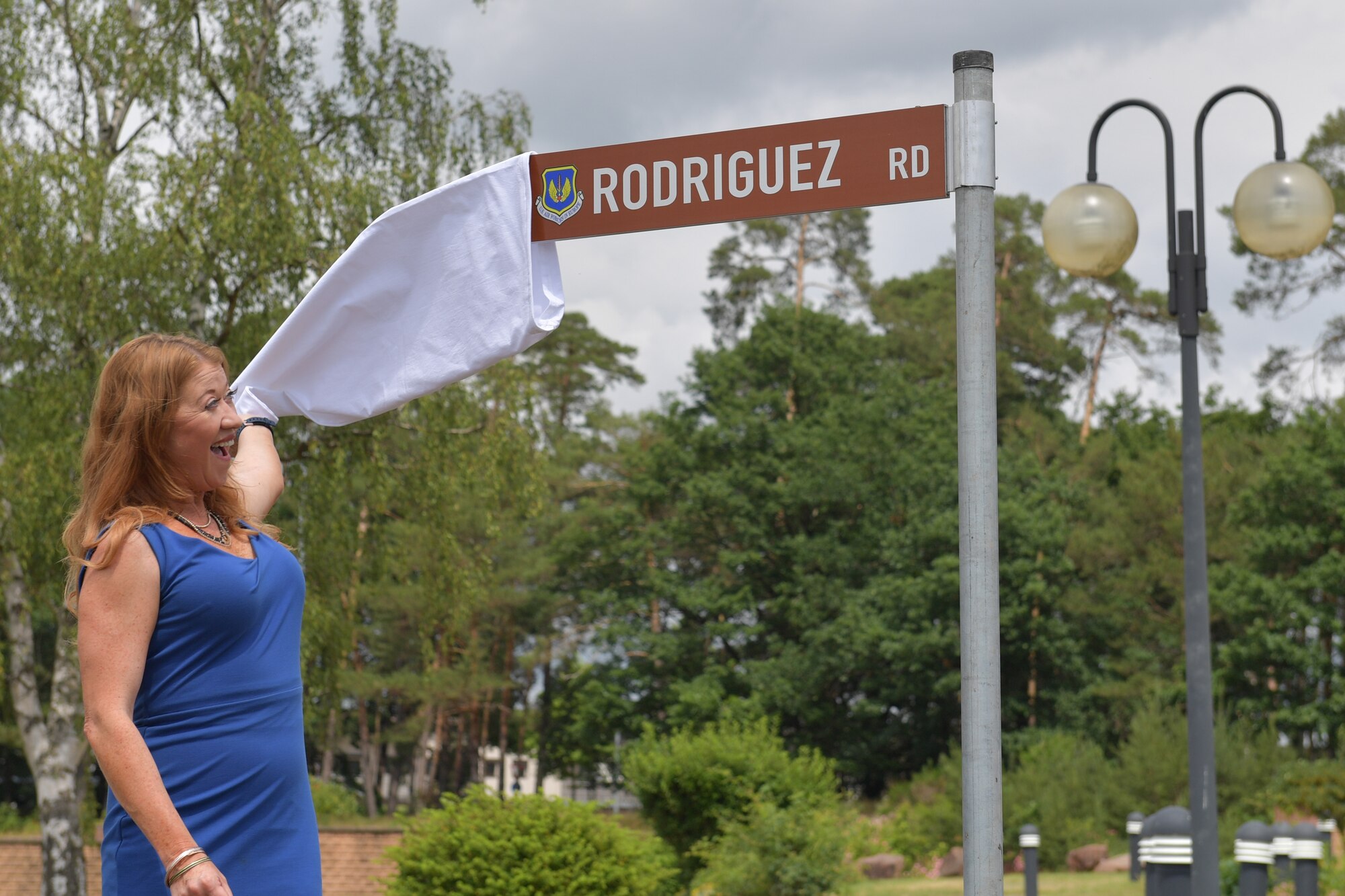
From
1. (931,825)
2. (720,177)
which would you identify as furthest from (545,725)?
(720,177)

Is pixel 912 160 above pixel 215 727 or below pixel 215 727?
above

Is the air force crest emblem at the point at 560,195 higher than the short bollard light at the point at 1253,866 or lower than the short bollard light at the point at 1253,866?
higher

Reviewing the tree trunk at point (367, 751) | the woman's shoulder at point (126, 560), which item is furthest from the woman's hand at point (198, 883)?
the tree trunk at point (367, 751)

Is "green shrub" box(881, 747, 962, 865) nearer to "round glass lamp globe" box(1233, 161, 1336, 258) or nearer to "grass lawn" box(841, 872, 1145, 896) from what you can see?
"grass lawn" box(841, 872, 1145, 896)

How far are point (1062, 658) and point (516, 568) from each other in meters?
15.0

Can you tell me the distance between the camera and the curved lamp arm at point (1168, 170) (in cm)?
842

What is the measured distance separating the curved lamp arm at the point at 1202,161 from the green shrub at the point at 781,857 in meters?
8.34

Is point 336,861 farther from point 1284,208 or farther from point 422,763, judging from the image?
point 422,763

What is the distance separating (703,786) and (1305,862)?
8246 millimetres

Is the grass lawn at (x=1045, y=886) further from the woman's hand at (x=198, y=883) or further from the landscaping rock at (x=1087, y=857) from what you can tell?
the woman's hand at (x=198, y=883)

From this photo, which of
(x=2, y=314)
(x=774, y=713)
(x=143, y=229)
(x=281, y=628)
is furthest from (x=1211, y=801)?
(x=774, y=713)

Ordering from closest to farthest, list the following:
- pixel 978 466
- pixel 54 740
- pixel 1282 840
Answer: pixel 978 466
pixel 1282 840
pixel 54 740

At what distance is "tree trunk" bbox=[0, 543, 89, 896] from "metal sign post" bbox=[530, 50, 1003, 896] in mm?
12718

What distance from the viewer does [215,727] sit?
224 cm
